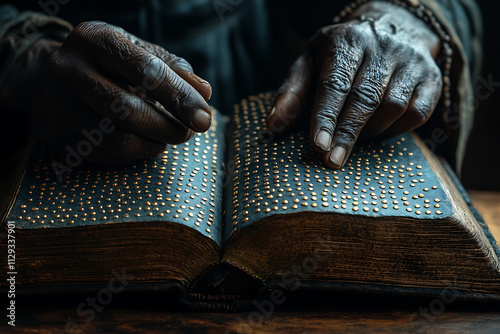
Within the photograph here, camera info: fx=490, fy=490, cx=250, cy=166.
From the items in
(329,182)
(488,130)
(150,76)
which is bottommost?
(488,130)

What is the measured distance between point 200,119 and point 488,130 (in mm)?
1118

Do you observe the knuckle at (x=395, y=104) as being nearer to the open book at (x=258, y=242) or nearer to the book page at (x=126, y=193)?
the open book at (x=258, y=242)

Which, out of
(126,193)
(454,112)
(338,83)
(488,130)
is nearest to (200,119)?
(126,193)

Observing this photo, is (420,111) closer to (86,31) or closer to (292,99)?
(292,99)

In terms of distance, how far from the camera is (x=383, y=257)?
0.69m

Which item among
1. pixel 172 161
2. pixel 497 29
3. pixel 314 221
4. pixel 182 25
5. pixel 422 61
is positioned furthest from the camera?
pixel 497 29

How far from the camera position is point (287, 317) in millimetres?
689

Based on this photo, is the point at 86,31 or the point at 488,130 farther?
the point at 488,130

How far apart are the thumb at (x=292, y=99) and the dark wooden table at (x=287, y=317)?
0.31 m

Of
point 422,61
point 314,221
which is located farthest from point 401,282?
point 422,61

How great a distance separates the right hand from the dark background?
1051 millimetres

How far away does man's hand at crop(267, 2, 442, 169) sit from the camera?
0.81 m

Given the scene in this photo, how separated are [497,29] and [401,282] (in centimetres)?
105

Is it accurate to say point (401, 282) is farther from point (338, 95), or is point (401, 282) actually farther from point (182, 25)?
point (182, 25)
